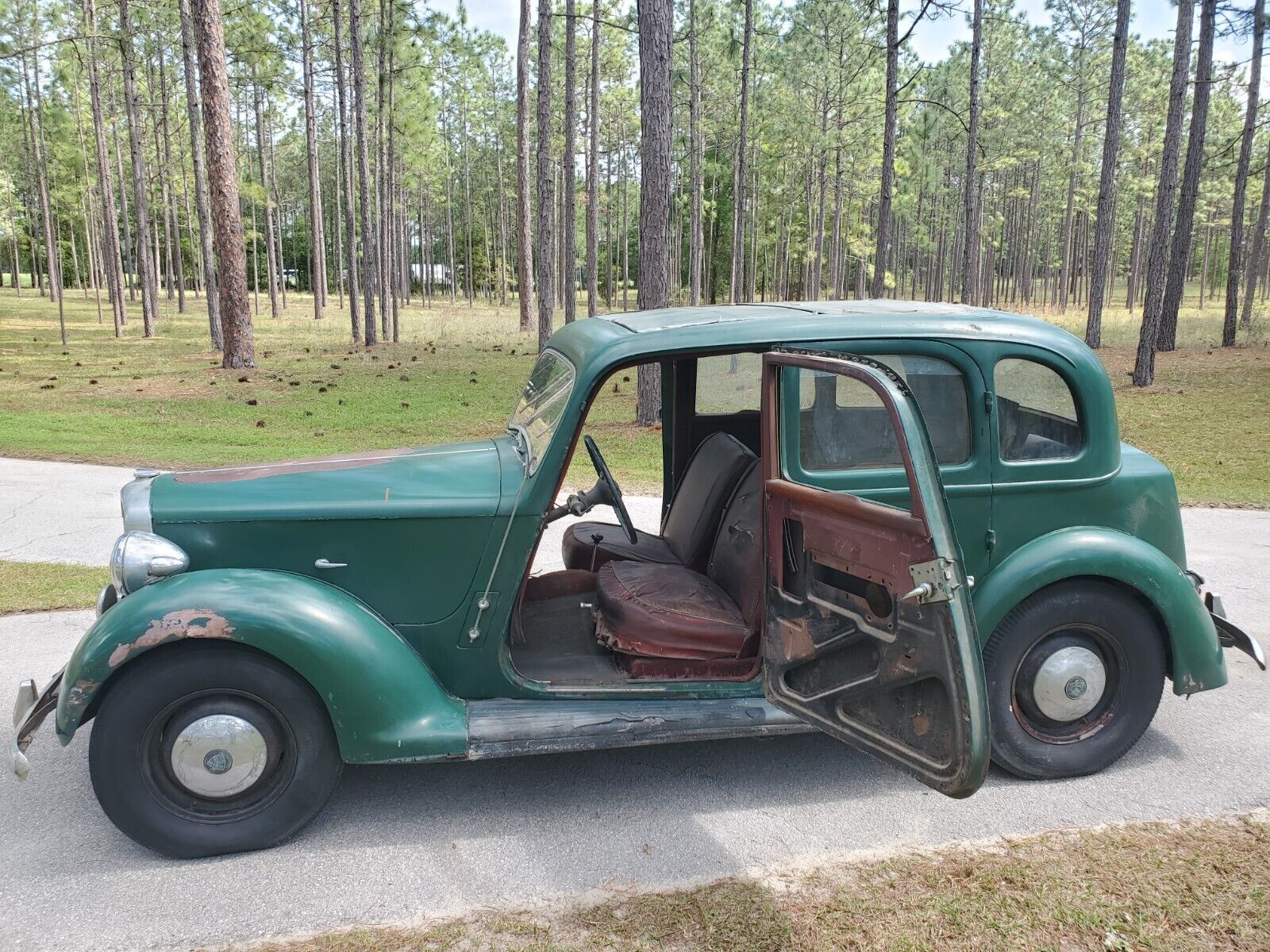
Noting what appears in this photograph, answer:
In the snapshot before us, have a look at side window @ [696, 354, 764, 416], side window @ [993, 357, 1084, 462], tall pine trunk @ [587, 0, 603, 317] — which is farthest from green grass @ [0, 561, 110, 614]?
tall pine trunk @ [587, 0, 603, 317]

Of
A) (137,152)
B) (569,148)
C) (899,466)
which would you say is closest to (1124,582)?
(899,466)

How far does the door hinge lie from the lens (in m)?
2.54

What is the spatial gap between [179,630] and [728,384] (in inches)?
102

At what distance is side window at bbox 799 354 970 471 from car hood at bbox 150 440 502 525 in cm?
126

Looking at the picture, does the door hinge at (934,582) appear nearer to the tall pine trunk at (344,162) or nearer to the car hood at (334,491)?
the car hood at (334,491)

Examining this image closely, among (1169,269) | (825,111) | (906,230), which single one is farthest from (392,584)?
(906,230)

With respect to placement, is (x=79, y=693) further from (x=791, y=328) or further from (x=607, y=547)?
(x=791, y=328)

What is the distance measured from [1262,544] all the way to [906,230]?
159 feet

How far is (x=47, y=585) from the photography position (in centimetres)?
609

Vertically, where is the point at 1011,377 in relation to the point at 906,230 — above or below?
below

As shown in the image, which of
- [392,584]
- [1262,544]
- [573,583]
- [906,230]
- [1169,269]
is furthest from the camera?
[906,230]

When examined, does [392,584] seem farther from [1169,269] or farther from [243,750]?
[1169,269]

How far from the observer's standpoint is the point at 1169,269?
19.0 m

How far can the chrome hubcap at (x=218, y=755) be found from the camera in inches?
126
